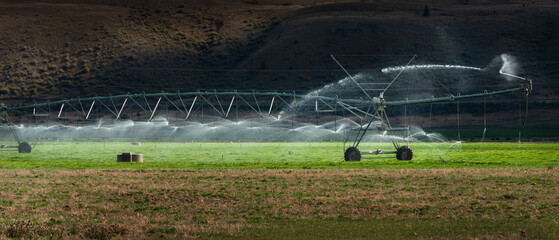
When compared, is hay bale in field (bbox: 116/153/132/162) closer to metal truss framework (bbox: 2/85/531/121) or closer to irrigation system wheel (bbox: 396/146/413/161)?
metal truss framework (bbox: 2/85/531/121)

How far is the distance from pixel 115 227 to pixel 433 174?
27537 mm

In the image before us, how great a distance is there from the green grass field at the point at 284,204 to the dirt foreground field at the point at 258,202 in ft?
0.16

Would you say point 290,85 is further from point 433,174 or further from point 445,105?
point 433,174

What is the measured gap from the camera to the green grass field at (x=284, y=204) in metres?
28.1

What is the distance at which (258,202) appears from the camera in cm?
3591

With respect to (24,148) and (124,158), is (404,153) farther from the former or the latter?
(24,148)

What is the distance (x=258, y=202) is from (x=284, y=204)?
1.43 m

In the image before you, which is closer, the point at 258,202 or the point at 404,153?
the point at 258,202

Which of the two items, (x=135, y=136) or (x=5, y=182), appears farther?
(x=135, y=136)

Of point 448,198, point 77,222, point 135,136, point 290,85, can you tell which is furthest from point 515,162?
point 290,85

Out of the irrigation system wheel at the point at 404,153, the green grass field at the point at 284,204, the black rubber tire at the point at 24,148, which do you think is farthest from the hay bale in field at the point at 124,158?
the irrigation system wheel at the point at 404,153

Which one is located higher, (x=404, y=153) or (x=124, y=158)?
(x=124, y=158)

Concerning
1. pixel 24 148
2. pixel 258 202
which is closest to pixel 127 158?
pixel 24 148

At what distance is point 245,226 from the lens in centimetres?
2948
